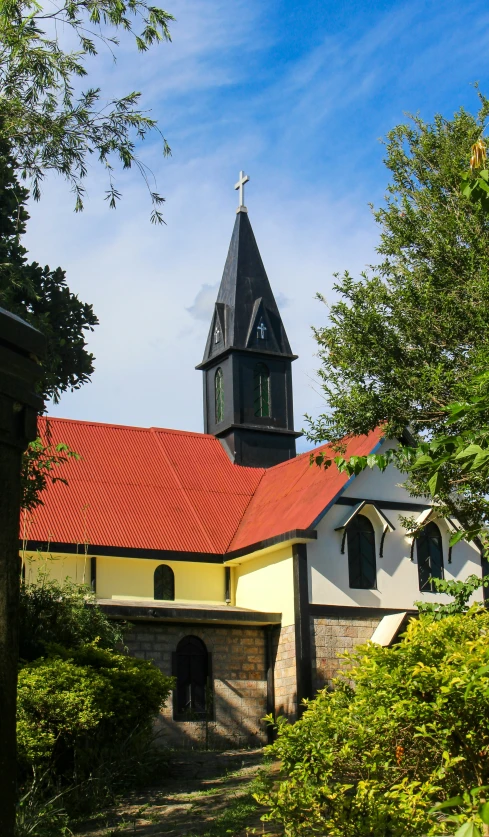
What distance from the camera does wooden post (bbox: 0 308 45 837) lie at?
167 inches

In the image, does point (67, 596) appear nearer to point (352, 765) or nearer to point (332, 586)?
point (332, 586)

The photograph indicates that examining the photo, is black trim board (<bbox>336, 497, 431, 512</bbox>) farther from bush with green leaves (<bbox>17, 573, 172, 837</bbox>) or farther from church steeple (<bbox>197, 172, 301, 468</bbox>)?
bush with green leaves (<bbox>17, 573, 172, 837</bbox>)

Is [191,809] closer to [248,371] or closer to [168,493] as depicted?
[168,493]

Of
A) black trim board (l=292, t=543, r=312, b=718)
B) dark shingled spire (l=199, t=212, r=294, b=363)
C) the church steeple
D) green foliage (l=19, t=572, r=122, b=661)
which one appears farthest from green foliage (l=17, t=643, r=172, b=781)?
dark shingled spire (l=199, t=212, r=294, b=363)

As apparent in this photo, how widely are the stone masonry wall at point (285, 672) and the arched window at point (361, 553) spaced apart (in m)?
1.82

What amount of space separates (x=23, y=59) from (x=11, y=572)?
10937 millimetres

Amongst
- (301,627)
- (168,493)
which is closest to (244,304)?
(168,493)

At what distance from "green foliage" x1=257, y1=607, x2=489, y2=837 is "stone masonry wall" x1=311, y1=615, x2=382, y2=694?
1108 centimetres

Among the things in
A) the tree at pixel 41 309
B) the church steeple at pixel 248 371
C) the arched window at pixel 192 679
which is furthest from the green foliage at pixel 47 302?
the church steeple at pixel 248 371

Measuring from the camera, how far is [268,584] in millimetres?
20797

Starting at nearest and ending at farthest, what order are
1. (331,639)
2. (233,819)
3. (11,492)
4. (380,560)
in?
(11,492)
(233,819)
(331,639)
(380,560)

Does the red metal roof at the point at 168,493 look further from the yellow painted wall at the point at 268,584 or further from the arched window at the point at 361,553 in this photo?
the arched window at the point at 361,553

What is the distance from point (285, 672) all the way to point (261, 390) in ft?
32.3

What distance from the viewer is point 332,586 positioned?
787 inches
